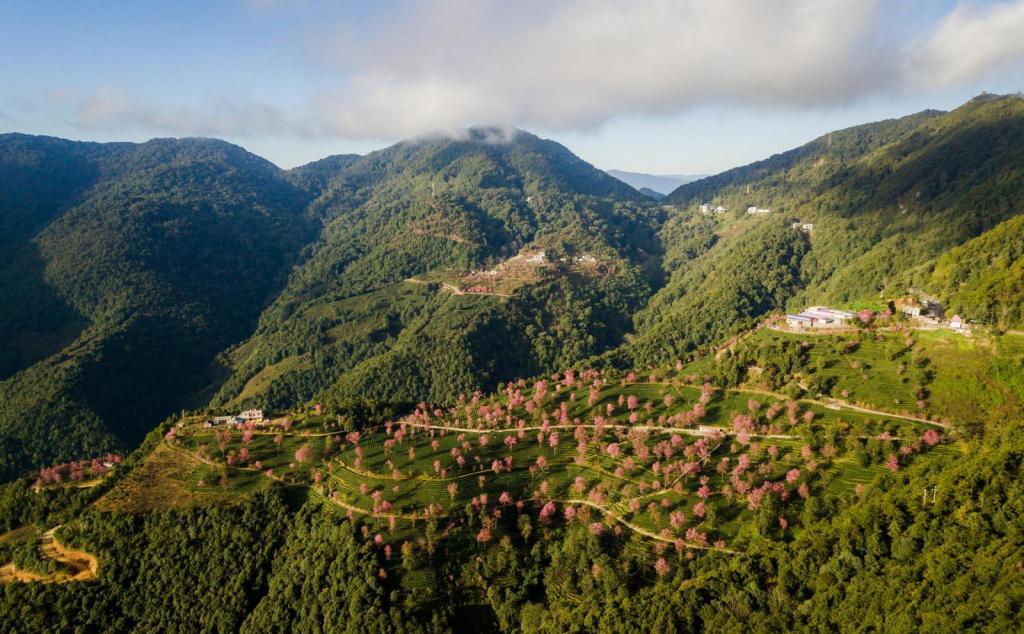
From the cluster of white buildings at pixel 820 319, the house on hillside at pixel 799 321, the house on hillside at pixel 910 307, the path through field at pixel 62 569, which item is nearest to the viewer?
the path through field at pixel 62 569

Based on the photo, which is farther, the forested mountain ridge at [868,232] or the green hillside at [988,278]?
the forested mountain ridge at [868,232]

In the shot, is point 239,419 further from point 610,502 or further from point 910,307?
point 910,307

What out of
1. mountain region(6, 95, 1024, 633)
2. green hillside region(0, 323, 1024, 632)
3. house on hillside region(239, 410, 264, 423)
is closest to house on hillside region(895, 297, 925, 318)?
mountain region(6, 95, 1024, 633)

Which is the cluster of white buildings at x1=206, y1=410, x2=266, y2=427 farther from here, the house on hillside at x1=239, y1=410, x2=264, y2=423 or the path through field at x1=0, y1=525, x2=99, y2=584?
the path through field at x1=0, y1=525, x2=99, y2=584

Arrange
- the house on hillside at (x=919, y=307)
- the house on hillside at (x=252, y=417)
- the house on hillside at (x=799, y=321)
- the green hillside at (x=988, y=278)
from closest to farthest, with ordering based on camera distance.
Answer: the green hillside at (x=988, y=278)
the house on hillside at (x=919, y=307)
the house on hillside at (x=252, y=417)
the house on hillside at (x=799, y=321)

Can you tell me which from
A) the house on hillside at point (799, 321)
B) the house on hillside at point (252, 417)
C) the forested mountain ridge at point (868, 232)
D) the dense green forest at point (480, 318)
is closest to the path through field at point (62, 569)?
the house on hillside at point (252, 417)

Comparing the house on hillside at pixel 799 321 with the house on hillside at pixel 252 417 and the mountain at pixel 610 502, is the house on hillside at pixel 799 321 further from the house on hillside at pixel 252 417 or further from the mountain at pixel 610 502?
the house on hillside at pixel 252 417

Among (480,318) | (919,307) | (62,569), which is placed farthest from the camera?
(480,318)

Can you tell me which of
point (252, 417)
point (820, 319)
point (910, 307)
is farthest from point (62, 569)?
point (910, 307)

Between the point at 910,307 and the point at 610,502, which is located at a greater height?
the point at 910,307

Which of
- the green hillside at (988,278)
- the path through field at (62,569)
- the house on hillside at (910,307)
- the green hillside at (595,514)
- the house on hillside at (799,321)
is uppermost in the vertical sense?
the green hillside at (988,278)
